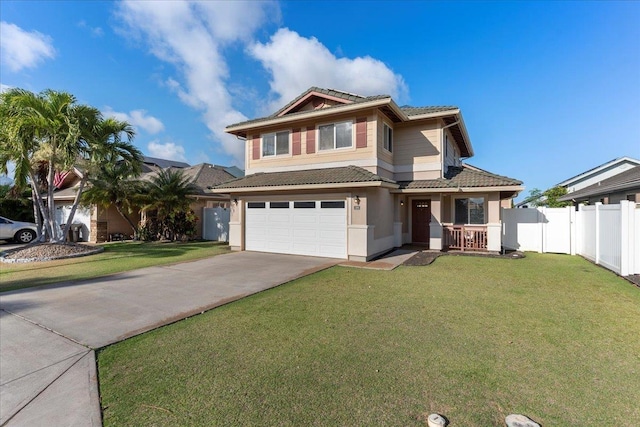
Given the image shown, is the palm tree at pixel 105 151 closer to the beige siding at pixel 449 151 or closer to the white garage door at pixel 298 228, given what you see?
the white garage door at pixel 298 228

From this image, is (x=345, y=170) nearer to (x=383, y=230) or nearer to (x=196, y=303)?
(x=383, y=230)

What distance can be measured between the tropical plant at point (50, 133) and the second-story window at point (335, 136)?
959cm

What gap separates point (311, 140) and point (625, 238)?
10961mm

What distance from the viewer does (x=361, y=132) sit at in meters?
12.0

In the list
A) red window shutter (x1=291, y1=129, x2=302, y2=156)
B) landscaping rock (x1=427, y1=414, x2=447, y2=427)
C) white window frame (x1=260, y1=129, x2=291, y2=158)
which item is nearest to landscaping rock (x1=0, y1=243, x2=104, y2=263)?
white window frame (x1=260, y1=129, x2=291, y2=158)

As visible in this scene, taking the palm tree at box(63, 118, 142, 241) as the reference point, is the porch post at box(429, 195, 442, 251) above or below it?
below

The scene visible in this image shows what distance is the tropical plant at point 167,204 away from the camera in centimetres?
1678

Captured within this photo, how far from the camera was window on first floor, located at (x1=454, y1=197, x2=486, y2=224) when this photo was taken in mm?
13617

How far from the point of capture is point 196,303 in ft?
20.1

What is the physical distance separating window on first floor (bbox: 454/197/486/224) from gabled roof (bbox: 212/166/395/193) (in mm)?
4061

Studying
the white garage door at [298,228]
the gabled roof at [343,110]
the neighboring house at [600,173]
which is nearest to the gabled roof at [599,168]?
the neighboring house at [600,173]

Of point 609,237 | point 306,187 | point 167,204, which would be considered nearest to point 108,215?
point 167,204

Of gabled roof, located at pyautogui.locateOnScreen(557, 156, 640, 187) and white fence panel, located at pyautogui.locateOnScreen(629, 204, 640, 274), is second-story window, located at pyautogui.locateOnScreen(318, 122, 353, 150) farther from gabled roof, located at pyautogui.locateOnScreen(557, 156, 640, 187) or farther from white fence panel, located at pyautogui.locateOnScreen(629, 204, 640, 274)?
gabled roof, located at pyautogui.locateOnScreen(557, 156, 640, 187)

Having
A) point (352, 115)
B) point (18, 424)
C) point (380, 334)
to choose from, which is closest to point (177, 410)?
point (18, 424)
